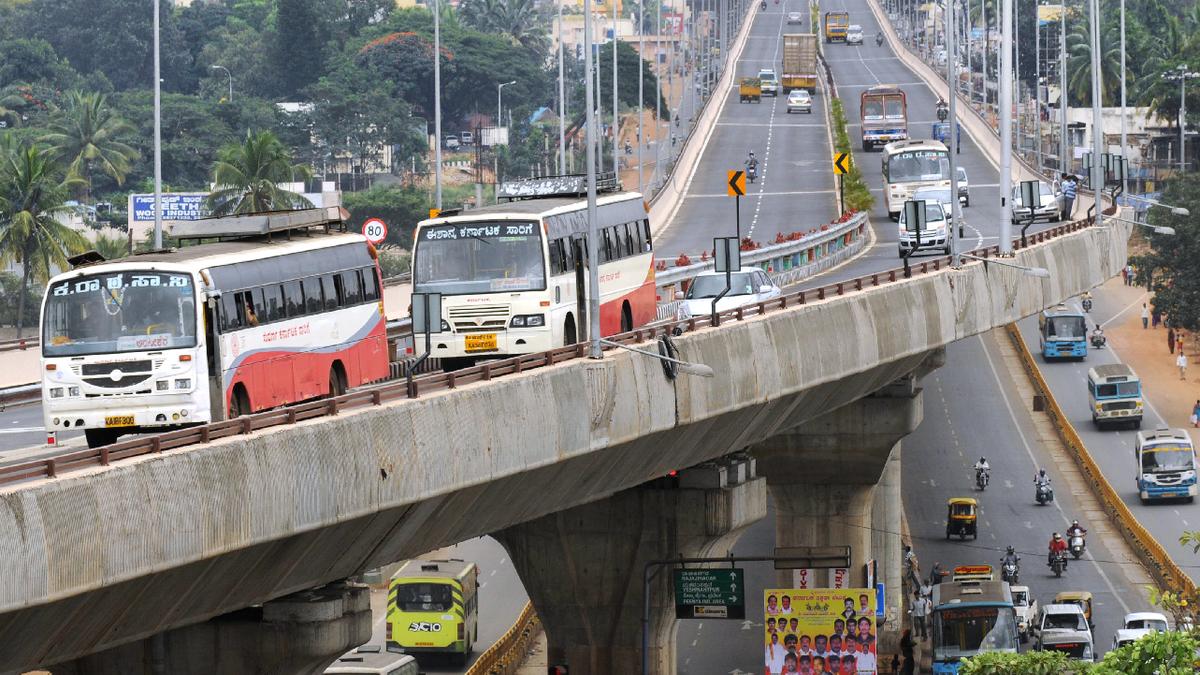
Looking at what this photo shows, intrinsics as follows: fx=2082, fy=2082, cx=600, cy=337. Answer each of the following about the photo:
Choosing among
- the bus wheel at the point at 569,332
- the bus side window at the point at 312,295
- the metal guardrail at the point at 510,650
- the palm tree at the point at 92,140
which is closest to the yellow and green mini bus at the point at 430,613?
the metal guardrail at the point at 510,650

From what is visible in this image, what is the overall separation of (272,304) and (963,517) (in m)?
51.4

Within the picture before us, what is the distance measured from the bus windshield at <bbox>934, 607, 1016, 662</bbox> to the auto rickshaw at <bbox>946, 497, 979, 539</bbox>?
25.2 metres

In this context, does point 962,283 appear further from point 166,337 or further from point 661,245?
point 661,245

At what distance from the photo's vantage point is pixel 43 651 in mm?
20969

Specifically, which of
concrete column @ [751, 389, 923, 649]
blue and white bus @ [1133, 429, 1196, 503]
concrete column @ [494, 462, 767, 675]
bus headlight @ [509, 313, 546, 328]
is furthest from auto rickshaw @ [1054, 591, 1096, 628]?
bus headlight @ [509, 313, 546, 328]

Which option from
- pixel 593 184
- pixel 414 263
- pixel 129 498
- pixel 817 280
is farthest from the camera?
pixel 817 280

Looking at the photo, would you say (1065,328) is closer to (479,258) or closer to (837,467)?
(837,467)

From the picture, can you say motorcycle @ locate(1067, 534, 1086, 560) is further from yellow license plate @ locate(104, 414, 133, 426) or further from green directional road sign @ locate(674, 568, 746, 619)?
yellow license plate @ locate(104, 414, 133, 426)

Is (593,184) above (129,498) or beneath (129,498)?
above

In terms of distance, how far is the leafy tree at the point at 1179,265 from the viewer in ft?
357

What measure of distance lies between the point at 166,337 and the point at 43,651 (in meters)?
6.74

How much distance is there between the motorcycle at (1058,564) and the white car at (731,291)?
28430 mm

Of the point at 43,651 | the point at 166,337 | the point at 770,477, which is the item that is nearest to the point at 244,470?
the point at 43,651

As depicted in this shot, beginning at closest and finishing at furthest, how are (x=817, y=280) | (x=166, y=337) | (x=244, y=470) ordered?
(x=244, y=470)
(x=166, y=337)
(x=817, y=280)
